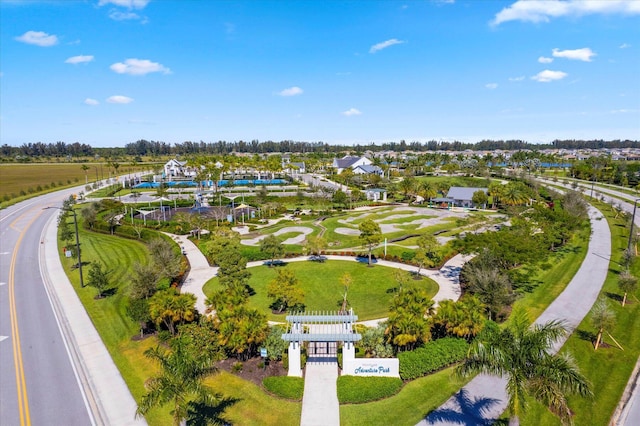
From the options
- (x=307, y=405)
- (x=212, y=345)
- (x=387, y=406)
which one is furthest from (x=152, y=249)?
(x=387, y=406)

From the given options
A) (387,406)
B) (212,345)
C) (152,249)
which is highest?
(152,249)

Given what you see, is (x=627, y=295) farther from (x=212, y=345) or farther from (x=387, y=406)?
(x=212, y=345)

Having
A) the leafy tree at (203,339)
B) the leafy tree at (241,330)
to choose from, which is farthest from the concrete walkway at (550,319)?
the leafy tree at (203,339)

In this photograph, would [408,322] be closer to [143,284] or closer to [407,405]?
[407,405]

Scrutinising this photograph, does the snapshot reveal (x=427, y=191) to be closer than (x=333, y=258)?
No

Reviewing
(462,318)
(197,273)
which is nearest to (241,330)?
(462,318)

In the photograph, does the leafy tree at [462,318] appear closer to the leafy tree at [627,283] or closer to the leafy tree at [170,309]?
the leafy tree at [627,283]
